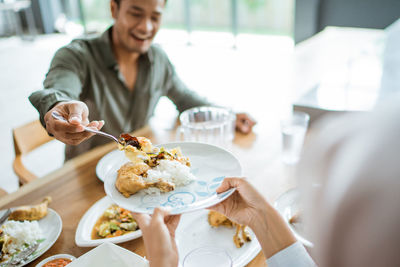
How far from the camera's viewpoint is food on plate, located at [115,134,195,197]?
3.21 ft

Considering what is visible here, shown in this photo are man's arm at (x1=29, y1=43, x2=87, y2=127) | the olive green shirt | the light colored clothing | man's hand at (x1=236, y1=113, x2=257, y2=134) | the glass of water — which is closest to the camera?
the light colored clothing

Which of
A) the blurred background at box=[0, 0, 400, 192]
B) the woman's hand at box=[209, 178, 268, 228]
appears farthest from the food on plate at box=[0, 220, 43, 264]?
the blurred background at box=[0, 0, 400, 192]

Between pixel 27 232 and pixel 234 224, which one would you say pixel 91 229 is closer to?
pixel 27 232

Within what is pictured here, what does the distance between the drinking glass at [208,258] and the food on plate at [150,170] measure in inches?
7.8

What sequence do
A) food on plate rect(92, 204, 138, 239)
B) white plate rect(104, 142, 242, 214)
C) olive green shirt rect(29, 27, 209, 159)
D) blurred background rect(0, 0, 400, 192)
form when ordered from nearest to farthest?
1. white plate rect(104, 142, 242, 214)
2. food on plate rect(92, 204, 138, 239)
3. olive green shirt rect(29, 27, 209, 159)
4. blurred background rect(0, 0, 400, 192)

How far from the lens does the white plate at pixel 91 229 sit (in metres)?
1.08

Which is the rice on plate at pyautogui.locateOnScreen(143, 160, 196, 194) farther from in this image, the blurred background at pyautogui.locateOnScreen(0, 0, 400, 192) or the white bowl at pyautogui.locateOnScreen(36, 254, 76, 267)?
the blurred background at pyautogui.locateOnScreen(0, 0, 400, 192)

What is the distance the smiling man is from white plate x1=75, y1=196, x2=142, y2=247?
58cm

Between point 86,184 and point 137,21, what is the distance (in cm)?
96

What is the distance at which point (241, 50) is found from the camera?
716 centimetres

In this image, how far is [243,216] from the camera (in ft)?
3.44

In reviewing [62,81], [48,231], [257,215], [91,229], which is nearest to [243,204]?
[257,215]

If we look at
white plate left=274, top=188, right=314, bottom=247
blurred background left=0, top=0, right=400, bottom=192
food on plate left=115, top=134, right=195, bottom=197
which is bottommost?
blurred background left=0, top=0, right=400, bottom=192

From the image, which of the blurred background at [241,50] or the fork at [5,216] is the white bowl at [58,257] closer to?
the fork at [5,216]
